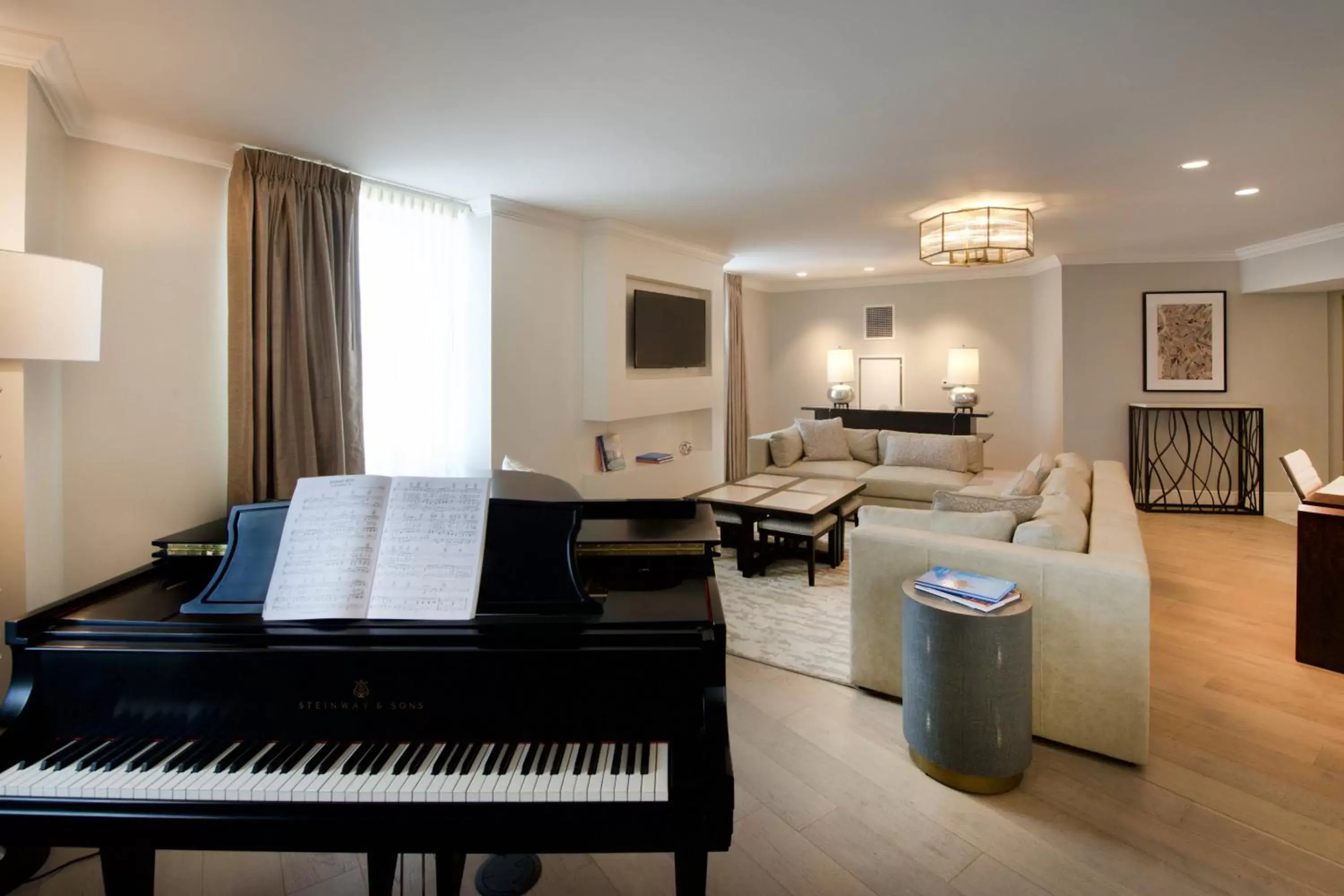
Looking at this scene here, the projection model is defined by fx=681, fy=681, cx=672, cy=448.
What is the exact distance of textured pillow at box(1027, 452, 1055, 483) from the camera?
13.6 feet

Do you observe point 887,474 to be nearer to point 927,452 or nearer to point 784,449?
point 927,452

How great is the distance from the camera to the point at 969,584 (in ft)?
7.69

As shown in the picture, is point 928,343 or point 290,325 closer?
point 290,325

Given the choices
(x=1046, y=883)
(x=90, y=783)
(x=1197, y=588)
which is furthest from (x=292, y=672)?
(x=1197, y=588)

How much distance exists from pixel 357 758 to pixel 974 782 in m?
1.94

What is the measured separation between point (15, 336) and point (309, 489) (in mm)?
1090

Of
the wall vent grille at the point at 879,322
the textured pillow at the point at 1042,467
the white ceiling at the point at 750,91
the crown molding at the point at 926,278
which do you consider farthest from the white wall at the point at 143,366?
the wall vent grille at the point at 879,322

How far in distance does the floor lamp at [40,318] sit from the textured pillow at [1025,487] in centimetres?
388

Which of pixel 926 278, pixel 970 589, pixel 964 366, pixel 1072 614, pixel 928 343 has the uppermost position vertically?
pixel 926 278

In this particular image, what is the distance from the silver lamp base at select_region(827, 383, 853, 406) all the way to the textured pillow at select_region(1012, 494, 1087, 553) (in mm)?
4958

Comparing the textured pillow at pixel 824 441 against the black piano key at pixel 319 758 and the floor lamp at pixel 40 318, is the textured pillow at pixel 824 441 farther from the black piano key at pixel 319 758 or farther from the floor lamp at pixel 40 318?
the black piano key at pixel 319 758

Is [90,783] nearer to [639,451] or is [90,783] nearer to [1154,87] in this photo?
[1154,87]

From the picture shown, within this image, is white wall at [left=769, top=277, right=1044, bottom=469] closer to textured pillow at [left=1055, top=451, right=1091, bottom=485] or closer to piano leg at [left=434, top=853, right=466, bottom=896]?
textured pillow at [left=1055, top=451, right=1091, bottom=485]

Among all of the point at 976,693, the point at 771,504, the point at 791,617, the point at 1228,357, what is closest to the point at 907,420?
the point at 1228,357
